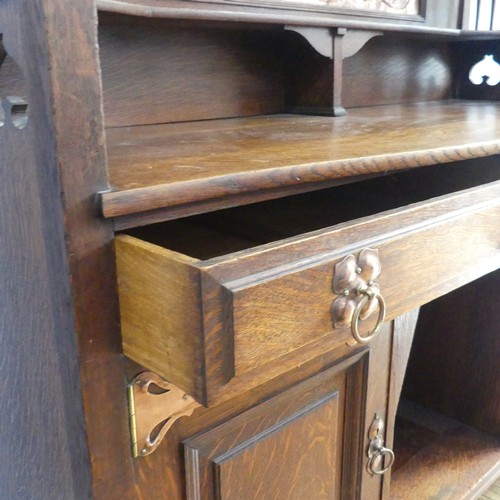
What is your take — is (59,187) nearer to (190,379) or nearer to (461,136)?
(190,379)

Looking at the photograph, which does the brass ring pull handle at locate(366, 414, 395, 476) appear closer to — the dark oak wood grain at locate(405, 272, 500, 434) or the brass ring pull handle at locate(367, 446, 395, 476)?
the brass ring pull handle at locate(367, 446, 395, 476)

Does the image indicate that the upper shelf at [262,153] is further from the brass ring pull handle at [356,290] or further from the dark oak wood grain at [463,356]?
the dark oak wood grain at [463,356]

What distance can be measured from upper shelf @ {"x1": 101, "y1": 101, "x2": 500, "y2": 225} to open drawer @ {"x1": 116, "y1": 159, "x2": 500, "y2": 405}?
47 millimetres

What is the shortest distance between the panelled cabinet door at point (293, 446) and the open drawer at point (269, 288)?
0.16 meters

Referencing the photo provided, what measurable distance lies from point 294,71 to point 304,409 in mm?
648

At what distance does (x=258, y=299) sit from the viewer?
42 centimetres

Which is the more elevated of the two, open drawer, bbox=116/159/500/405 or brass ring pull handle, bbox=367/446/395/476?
open drawer, bbox=116/159/500/405

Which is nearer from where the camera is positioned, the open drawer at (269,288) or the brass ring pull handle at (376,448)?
the open drawer at (269,288)

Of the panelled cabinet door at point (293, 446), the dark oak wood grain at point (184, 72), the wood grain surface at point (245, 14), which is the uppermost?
the wood grain surface at point (245, 14)

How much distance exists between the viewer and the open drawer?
0.41 meters

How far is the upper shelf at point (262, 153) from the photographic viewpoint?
18.2 inches

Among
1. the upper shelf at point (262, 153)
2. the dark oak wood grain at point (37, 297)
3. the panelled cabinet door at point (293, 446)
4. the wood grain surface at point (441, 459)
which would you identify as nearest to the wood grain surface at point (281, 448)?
the panelled cabinet door at point (293, 446)

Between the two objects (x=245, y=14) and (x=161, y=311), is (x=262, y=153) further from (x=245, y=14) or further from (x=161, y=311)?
(x=245, y=14)

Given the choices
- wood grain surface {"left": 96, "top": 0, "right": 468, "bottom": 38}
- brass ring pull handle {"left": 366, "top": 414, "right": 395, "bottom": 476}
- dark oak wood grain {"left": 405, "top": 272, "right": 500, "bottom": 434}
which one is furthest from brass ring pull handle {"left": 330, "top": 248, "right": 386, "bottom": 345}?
dark oak wood grain {"left": 405, "top": 272, "right": 500, "bottom": 434}
